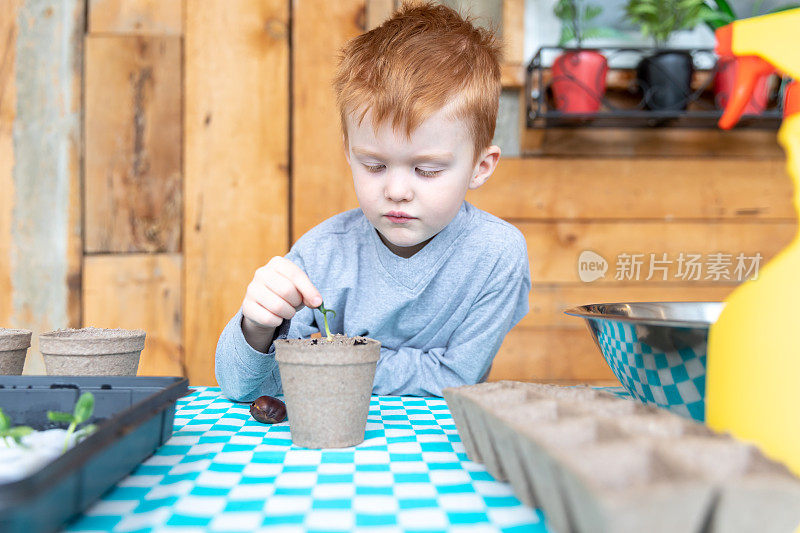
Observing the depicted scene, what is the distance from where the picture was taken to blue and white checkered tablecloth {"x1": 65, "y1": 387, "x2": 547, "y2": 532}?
37cm

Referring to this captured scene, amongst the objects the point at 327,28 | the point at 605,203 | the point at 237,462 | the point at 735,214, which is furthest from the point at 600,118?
the point at 237,462

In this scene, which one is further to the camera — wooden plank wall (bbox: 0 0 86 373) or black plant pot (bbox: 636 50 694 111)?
wooden plank wall (bbox: 0 0 86 373)

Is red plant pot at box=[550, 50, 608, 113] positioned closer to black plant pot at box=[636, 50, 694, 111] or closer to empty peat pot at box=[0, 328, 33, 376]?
black plant pot at box=[636, 50, 694, 111]

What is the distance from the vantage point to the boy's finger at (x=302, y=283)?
62cm

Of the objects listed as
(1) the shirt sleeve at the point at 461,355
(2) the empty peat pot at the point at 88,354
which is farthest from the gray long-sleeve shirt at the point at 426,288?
(2) the empty peat pot at the point at 88,354

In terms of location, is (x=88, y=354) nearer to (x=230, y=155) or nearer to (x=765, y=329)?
(x=765, y=329)

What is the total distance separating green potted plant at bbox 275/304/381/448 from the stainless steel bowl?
0.77ft

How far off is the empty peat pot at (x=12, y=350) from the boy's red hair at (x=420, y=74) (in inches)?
20.0

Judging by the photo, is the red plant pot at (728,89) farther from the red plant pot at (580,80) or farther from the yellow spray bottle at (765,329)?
the yellow spray bottle at (765,329)

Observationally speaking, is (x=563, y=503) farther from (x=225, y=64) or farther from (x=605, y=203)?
(x=225, y=64)

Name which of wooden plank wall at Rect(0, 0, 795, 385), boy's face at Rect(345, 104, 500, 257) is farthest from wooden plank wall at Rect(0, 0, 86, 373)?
boy's face at Rect(345, 104, 500, 257)

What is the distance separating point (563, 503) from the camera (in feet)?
1.04

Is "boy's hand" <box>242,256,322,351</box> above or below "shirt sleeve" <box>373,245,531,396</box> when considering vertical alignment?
above

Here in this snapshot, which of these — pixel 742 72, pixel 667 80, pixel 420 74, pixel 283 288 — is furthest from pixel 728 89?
pixel 283 288
